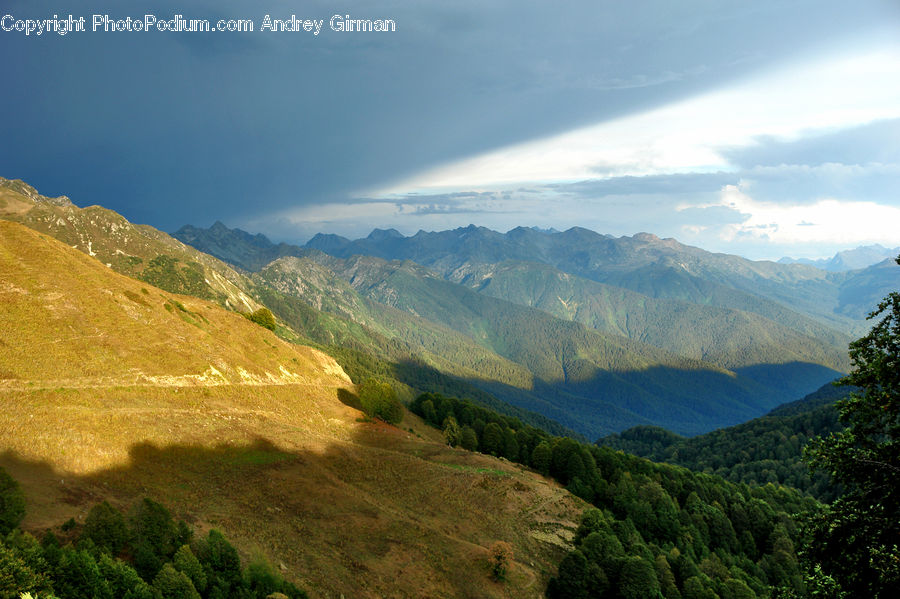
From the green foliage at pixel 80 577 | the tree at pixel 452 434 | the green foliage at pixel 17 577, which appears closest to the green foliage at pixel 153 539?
the green foliage at pixel 80 577

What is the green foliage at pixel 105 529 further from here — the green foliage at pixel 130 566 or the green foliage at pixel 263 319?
the green foliage at pixel 263 319

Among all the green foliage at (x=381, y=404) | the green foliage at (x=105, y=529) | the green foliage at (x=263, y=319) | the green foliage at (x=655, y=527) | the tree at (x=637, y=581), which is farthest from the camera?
the green foliage at (x=263, y=319)

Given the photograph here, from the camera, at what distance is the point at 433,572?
151ft

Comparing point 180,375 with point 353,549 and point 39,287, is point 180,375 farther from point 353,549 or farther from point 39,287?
point 353,549

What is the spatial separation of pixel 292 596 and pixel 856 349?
39440 mm

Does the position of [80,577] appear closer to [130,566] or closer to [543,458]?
[130,566]

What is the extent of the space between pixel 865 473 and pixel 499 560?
41.4m

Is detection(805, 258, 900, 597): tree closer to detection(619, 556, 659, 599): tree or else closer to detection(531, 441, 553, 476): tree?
detection(619, 556, 659, 599): tree

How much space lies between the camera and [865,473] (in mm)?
17500

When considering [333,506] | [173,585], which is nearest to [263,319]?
[333,506]

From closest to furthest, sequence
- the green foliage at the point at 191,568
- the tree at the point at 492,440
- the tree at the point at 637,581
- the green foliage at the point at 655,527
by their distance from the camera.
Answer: the green foliage at the point at 191,568, the tree at the point at 637,581, the green foliage at the point at 655,527, the tree at the point at 492,440

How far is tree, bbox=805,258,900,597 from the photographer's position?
1667 cm

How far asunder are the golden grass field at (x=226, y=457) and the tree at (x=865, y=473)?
36215mm

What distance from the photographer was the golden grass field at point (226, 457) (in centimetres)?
4109
